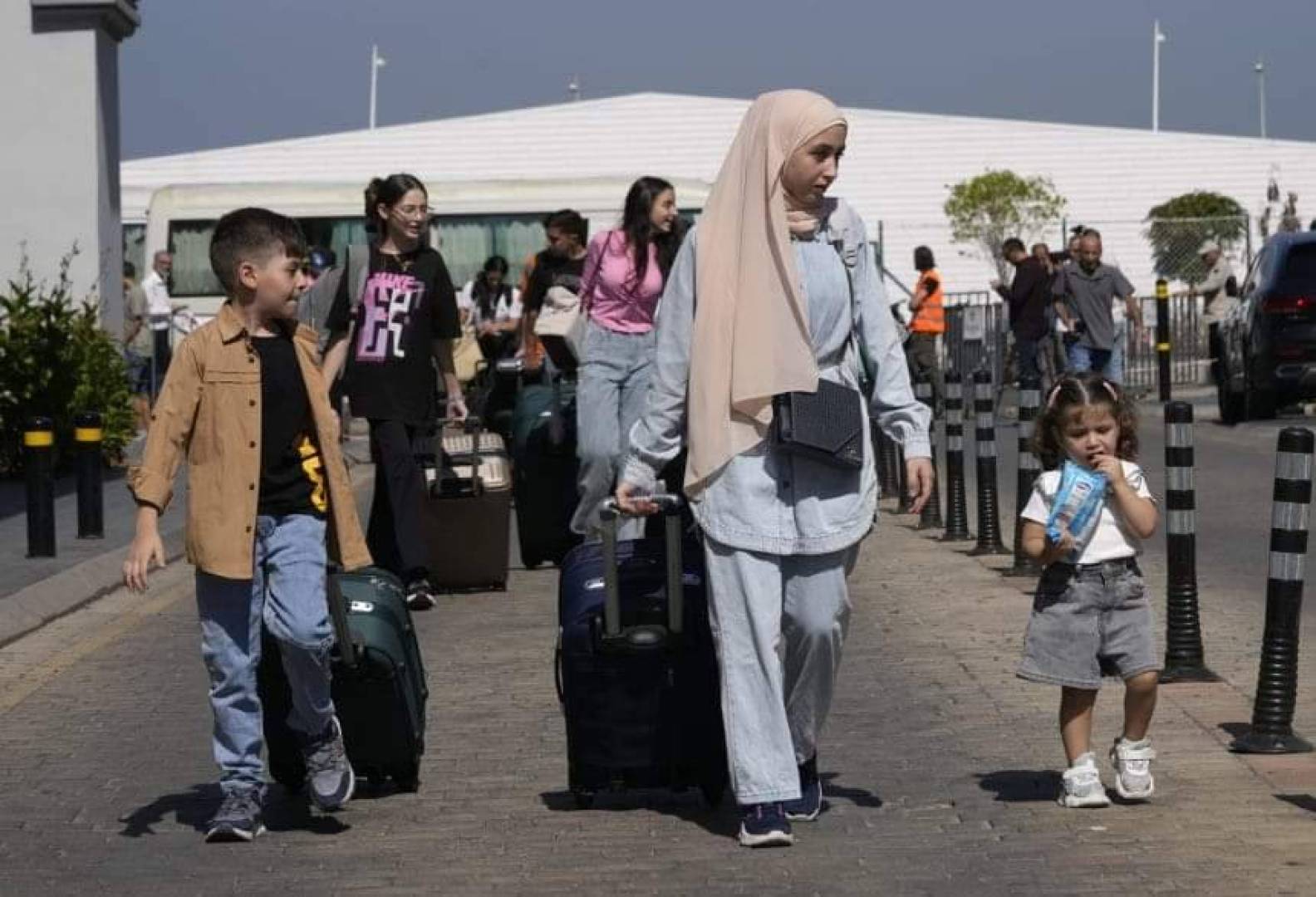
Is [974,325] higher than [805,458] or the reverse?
higher

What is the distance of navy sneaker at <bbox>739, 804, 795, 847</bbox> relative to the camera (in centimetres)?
714

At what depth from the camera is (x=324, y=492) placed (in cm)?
762

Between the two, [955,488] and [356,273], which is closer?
[356,273]

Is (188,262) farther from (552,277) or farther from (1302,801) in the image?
(1302,801)

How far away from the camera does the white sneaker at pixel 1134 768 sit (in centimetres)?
768

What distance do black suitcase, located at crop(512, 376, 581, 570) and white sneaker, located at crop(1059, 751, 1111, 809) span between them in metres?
6.99

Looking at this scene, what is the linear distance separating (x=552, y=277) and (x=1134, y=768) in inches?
313

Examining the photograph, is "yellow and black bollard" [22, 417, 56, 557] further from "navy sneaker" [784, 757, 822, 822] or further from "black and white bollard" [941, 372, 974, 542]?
"navy sneaker" [784, 757, 822, 822]

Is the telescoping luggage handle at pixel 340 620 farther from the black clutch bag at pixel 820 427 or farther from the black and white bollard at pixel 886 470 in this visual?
the black and white bollard at pixel 886 470

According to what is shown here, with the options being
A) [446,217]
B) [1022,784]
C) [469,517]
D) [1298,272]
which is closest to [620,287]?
[469,517]

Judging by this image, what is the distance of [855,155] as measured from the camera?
294ft

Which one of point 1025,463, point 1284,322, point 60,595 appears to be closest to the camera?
point 60,595

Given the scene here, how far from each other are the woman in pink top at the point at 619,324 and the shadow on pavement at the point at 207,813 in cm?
463

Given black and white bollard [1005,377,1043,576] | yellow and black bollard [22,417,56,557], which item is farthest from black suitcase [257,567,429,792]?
yellow and black bollard [22,417,56,557]
